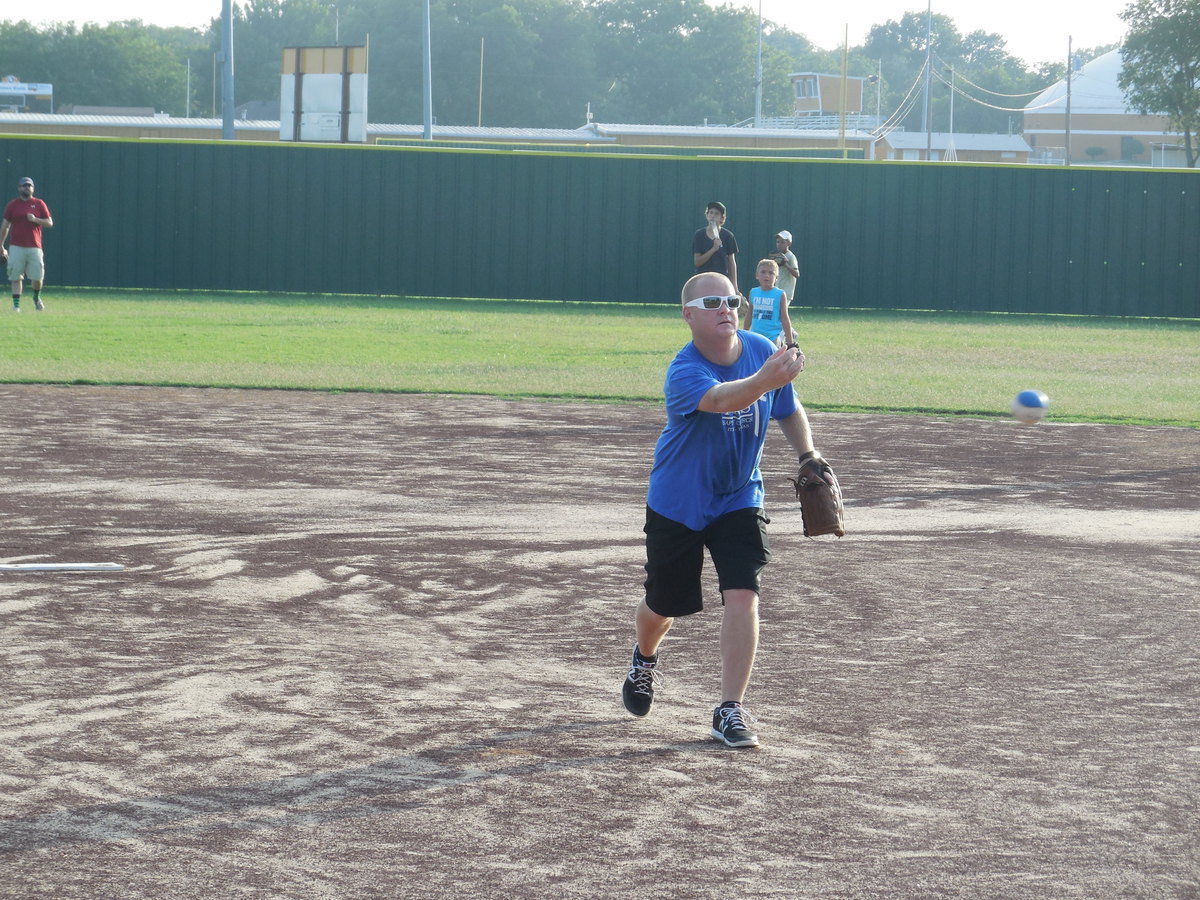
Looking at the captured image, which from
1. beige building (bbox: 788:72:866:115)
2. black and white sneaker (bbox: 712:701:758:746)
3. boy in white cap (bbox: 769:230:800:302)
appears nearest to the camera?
black and white sneaker (bbox: 712:701:758:746)

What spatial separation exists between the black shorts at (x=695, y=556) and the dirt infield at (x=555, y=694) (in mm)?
507

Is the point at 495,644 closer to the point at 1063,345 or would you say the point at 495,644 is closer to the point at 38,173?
the point at 1063,345

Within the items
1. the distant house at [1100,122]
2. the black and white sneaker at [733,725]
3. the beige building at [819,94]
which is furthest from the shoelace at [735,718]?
the distant house at [1100,122]

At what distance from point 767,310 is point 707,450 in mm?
10397

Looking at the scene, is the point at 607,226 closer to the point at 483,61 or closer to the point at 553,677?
the point at 553,677

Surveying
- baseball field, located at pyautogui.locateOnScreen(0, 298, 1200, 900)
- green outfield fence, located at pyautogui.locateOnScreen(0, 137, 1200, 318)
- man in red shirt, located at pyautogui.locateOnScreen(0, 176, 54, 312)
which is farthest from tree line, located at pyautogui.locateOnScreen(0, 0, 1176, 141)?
baseball field, located at pyautogui.locateOnScreen(0, 298, 1200, 900)

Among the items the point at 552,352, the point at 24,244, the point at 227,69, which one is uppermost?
the point at 227,69

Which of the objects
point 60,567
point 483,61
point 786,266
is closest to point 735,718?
point 60,567

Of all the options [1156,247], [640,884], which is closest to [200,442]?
[640,884]

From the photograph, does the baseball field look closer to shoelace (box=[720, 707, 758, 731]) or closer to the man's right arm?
shoelace (box=[720, 707, 758, 731])

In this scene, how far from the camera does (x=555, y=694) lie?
21.4 feet

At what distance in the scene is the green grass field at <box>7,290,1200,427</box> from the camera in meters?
17.2

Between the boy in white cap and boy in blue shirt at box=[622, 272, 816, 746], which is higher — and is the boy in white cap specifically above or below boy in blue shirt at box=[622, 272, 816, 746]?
above

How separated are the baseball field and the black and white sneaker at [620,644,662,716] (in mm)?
84
